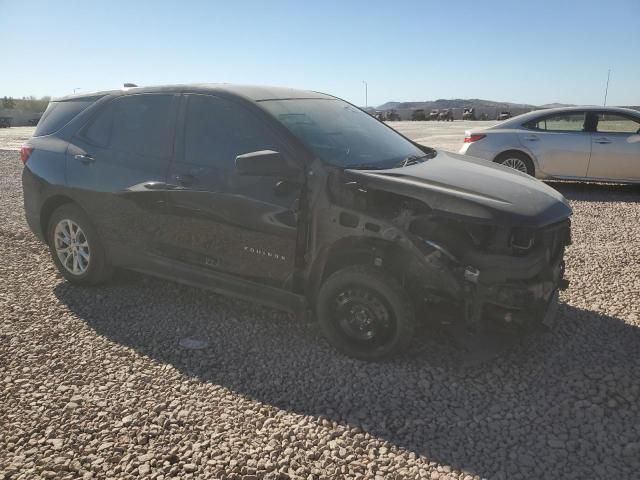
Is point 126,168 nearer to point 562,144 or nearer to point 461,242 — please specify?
point 461,242

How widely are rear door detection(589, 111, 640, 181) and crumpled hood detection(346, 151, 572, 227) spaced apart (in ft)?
19.8

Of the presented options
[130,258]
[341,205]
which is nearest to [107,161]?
[130,258]

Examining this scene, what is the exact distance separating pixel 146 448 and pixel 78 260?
256 centimetres

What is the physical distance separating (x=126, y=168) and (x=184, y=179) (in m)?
0.66

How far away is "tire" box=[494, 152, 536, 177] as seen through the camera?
902 centimetres

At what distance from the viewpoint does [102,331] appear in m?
3.93

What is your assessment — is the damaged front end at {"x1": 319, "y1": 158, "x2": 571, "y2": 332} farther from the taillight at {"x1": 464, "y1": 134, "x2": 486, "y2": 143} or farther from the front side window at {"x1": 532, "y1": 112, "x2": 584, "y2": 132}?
the front side window at {"x1": 532, "y1": 112, "x2": 584, "y2": 132}

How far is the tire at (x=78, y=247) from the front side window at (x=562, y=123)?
302 inches

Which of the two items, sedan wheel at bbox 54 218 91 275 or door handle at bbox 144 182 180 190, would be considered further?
sedan wheel at bbox 54 218 91 275

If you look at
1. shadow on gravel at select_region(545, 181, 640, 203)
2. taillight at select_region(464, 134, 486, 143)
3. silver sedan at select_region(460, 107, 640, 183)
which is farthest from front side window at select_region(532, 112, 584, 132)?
shadow on gravel at select_region(545, 181, 640, 203)

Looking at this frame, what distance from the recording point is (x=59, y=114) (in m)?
4.77

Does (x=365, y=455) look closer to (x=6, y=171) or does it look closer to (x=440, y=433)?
(x=440, y=433)

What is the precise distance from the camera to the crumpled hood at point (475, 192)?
3006mm

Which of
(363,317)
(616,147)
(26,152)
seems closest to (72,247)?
(26,152)
